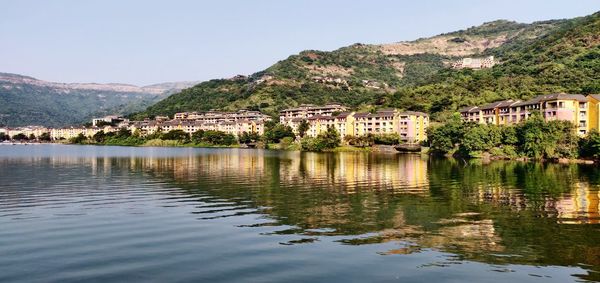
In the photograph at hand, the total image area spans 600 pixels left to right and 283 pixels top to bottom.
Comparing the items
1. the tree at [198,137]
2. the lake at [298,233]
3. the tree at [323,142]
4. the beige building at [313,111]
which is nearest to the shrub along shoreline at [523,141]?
the tree at [323,142]

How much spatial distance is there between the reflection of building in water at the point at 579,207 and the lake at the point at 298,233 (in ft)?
0.37

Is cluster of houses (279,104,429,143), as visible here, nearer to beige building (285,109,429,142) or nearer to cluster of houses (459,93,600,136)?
beige building (285,109,429,142)

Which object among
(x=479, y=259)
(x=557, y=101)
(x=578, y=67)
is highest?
(x=578, y=67)

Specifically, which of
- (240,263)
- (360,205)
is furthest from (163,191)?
(240,263)

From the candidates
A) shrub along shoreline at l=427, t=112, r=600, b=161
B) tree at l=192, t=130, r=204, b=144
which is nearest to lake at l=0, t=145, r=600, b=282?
shrub along shoreline at l=427, t=112, r=600, b=161

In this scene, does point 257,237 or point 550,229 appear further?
point 550,229

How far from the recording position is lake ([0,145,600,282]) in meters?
18.0

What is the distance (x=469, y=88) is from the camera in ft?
545

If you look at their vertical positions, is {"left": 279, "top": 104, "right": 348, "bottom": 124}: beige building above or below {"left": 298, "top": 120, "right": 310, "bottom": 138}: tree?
above

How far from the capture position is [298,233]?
24.5m

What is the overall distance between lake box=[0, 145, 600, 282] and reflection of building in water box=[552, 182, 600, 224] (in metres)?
0.11

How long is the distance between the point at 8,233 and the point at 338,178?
114ft

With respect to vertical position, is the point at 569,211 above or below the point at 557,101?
below

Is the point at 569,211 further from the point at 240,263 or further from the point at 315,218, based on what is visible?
the point at 240,263
